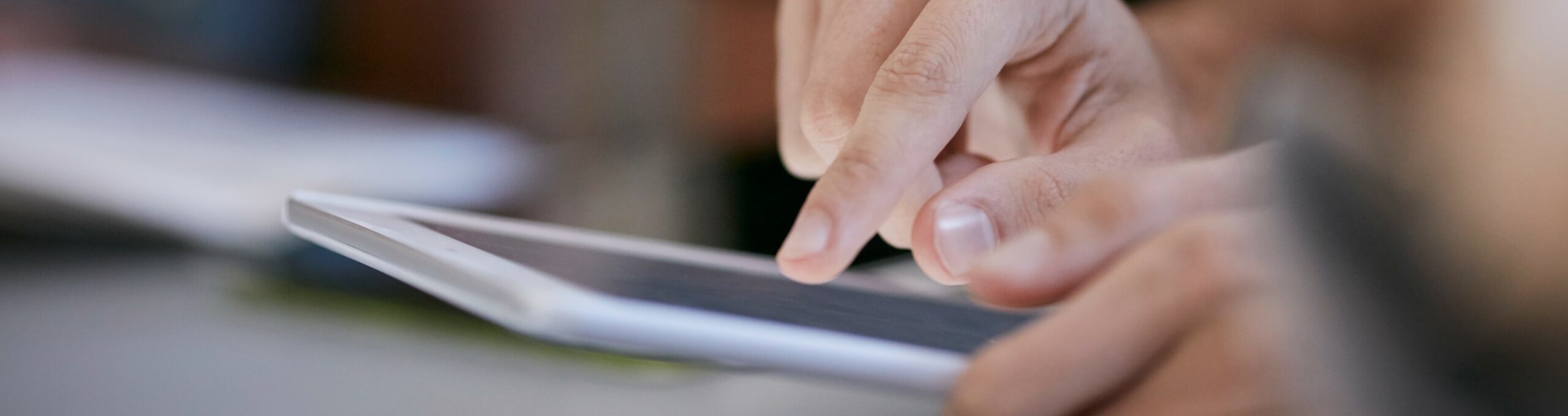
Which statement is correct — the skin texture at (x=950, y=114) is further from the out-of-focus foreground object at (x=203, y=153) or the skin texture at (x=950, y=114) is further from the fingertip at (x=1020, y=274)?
the out-of-focus foreground object at (x=203, y=153)

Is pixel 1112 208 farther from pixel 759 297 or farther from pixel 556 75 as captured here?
pixel 556 75

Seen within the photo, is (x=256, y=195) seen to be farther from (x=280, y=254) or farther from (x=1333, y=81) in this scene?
(x=1333, y=81)

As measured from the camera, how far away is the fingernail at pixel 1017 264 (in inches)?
12.8

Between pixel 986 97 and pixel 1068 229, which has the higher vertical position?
pixel 1068 229

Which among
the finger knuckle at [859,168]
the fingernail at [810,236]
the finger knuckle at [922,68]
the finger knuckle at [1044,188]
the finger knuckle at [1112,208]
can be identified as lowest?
the finger knuckle at [1044,188]

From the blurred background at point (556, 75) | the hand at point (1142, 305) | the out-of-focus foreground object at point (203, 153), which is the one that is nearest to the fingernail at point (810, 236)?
the hand at point (1142, 305)

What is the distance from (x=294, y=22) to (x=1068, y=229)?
6.15 feet

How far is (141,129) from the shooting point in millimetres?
1271

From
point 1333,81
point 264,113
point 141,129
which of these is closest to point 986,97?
point 1333,81

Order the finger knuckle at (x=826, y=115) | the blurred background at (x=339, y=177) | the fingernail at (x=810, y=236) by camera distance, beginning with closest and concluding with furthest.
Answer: the fingernail at (x=810, y=236) → the finger knuckle at (x=826, y=115) → the blurred background at (x=339, y=177)

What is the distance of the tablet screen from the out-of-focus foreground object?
2.20ft

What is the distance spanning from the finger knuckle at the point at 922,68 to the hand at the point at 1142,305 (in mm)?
143

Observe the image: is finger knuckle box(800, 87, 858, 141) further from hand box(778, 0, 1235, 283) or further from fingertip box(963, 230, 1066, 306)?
fingertip box(963, 230, 1066, 306)

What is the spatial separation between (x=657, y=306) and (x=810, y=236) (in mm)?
146
